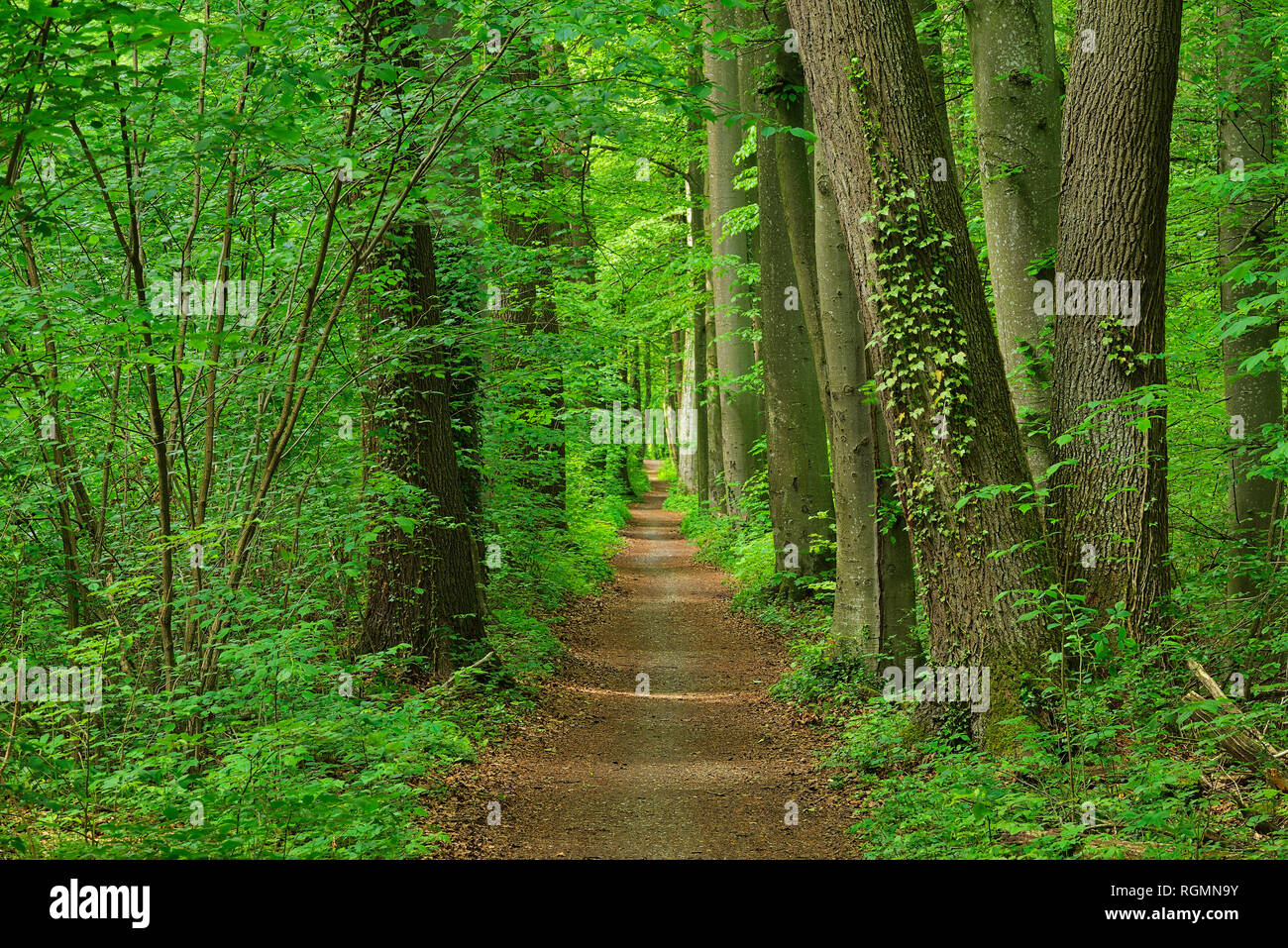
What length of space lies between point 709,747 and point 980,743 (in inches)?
122

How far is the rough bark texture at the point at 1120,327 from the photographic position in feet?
19.9

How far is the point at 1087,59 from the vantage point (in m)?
6.35

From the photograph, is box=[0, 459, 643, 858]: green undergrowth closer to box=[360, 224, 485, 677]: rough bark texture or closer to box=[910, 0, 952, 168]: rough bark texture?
box=[360, 224, 485, 677]: rough bark texture

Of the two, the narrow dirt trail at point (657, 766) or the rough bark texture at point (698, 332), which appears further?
the rough bark texture at point (698, 332)

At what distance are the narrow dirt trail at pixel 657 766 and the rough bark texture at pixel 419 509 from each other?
1.40 m

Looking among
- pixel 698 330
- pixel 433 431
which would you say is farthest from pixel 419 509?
pixel 698 330

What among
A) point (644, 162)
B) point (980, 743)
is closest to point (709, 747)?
point (980, 743)

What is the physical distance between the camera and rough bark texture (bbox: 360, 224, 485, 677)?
344 inches

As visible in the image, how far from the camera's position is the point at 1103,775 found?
538 centimetres

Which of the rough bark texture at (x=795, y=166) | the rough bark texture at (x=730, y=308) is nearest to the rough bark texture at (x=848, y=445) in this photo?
the rough bark texture at (x=795, y=166)

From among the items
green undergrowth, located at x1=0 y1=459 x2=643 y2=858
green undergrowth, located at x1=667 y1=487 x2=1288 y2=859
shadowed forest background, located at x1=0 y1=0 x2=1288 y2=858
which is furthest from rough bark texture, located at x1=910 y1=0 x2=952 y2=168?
green undergrowth, located at x1=0 y1=459 x2=643 y2=858

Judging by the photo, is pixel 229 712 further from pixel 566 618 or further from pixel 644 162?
pixel 644 162

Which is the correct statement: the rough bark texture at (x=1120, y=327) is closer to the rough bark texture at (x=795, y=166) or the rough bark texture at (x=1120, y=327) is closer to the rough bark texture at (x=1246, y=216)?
the rough bark texture at (x=1246, y=216)

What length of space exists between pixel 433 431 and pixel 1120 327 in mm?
6072
